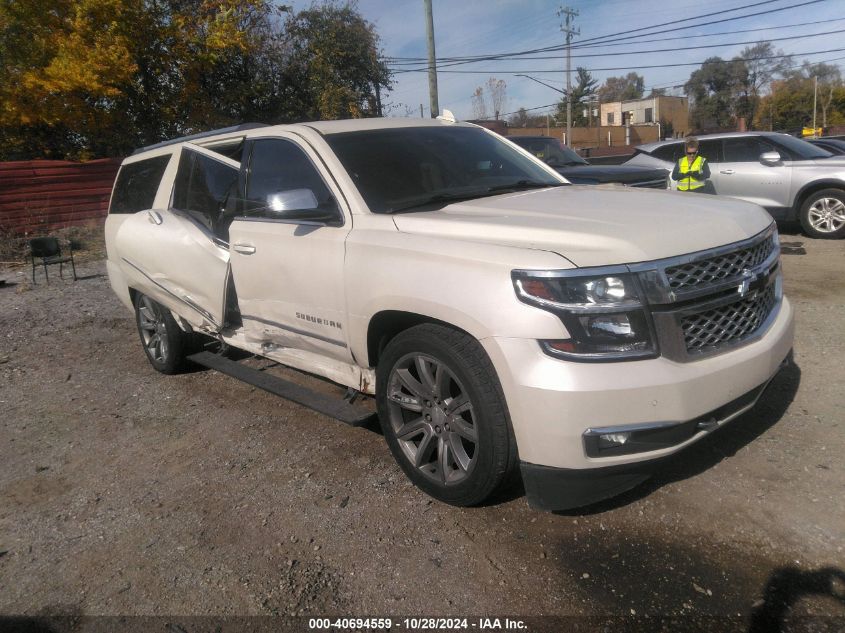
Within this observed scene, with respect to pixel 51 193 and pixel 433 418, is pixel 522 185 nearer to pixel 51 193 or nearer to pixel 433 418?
pixel 433 418

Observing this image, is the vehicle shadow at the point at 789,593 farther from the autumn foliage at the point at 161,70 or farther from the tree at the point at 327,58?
the tree at the point at 327,58

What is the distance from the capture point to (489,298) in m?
2.74

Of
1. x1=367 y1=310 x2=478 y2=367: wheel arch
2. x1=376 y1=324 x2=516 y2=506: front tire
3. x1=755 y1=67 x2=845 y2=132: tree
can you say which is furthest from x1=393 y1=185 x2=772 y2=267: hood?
x1=755 y1=67 x2=845 y2=132: tree

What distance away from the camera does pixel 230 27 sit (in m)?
18.8

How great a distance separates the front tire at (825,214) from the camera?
31.6 feet

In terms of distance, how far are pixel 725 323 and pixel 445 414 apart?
1.28m

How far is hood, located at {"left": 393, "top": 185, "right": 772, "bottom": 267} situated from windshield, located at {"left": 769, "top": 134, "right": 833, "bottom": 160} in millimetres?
7917

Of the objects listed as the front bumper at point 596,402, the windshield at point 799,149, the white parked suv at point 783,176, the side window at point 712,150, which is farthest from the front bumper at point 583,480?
the side window at point 712,150

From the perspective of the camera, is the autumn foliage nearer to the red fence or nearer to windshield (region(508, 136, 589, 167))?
the red fence

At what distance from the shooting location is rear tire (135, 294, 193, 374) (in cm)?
538

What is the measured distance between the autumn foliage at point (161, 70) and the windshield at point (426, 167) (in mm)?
10067

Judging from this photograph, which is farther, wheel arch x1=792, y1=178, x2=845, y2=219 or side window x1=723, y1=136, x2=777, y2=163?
side window x1=723, y1=136, x2=777, y2=163

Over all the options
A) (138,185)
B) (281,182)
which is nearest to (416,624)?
(281,182)

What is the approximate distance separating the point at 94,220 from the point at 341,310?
15.6 m
